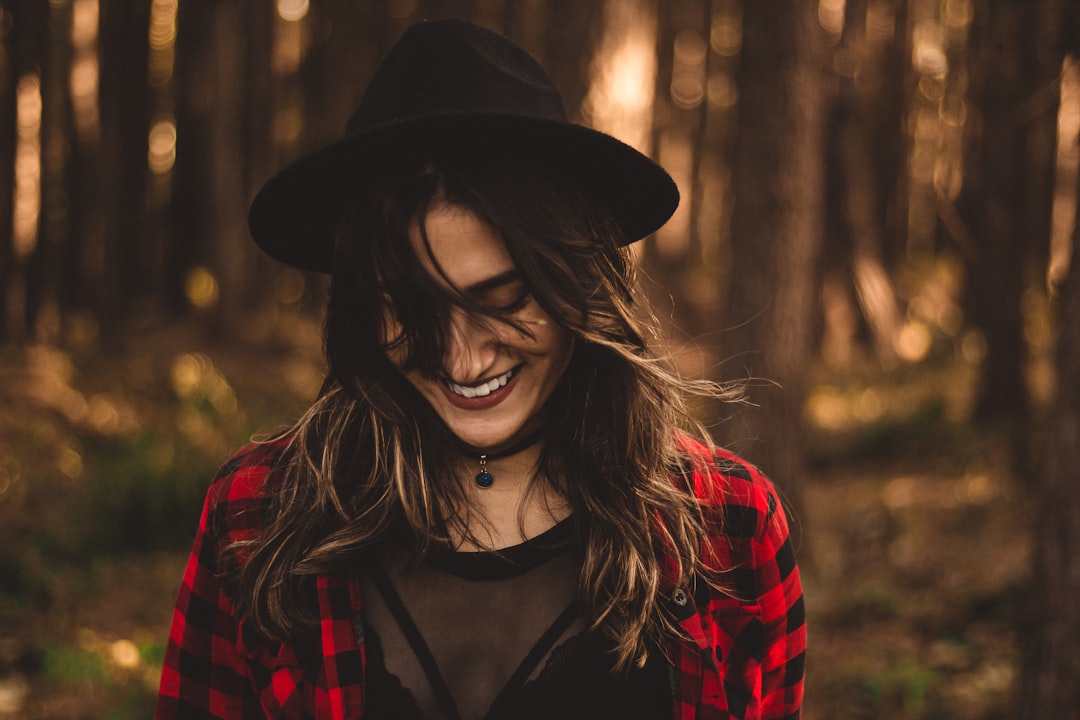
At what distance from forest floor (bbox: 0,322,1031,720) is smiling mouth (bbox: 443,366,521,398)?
3276 mm

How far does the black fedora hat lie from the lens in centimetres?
180

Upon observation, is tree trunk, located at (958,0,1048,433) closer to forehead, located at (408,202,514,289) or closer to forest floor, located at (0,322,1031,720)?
forest floor, located at (0,322,1031,720)

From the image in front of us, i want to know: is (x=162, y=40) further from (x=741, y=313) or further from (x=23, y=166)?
(x=741, y=313)

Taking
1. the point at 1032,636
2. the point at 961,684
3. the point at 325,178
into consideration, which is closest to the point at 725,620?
the point at 325,178

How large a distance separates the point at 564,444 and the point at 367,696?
665 millimetres

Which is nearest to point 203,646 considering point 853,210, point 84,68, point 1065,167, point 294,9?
point 1065,167

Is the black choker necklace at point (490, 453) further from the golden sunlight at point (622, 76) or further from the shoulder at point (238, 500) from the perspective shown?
the golden sunlight at point (622, 76)

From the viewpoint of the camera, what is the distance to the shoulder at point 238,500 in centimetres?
210

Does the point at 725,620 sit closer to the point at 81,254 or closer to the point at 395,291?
the point at 395,291

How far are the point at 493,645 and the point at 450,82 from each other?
110cm

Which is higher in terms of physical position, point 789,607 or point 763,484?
point 763,484

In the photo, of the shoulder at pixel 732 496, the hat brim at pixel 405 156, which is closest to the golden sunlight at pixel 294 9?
the hat brim at pixel 405 156

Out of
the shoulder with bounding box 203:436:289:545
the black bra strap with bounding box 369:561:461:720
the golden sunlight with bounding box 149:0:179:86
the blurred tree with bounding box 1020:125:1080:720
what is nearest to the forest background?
the blurred tree with bounding box 1020:125:1080:720

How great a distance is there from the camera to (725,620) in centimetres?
218
